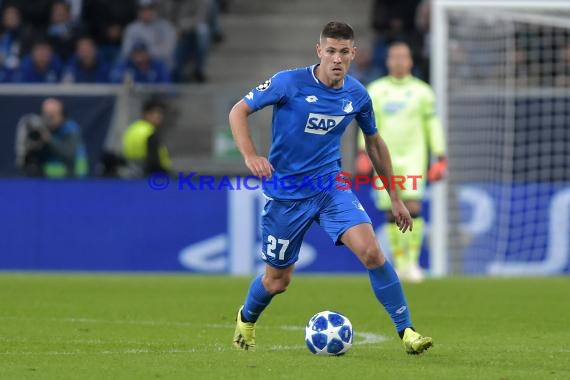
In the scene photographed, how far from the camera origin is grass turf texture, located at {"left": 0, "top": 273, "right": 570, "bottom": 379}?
24.4 feet

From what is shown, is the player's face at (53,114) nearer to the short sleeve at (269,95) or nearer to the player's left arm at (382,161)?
the player's left arm at (382,161)

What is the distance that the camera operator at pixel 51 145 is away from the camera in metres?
17.1

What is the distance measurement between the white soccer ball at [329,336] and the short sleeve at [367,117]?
129 cm

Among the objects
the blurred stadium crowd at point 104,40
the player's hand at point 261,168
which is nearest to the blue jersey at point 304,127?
the player's hand at point 261,168

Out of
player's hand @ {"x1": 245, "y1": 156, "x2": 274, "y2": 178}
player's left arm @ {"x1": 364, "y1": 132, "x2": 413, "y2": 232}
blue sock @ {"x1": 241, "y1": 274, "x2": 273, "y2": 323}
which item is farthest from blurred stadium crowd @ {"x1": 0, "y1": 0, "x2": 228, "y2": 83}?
player's hand @ {"x1": 245, "y1": 156, "x2": 274, "y2": 178}

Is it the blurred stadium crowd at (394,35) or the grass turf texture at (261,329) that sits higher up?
the blurred stadium crowd at (394,35)

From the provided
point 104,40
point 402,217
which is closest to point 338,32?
point 402,217

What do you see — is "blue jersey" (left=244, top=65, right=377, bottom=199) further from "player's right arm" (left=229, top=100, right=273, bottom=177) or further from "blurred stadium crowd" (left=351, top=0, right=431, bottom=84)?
"blurred stadium crowd" (left=351, top=0, right=431, bottom=84)

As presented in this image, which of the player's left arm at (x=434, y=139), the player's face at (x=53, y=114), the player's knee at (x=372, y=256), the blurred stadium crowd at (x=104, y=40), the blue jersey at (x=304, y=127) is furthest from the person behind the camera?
the blurred stadium crowd at (x=104, y=40)

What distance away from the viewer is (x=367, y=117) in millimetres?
8680

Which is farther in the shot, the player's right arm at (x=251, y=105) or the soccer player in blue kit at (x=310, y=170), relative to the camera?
the soccer player in blue kit at (x=310, y=170)

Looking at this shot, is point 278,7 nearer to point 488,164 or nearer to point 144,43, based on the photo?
point 144,43

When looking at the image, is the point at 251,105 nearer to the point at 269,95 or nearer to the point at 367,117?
the point at 269,95

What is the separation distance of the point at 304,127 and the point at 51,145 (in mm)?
9341
